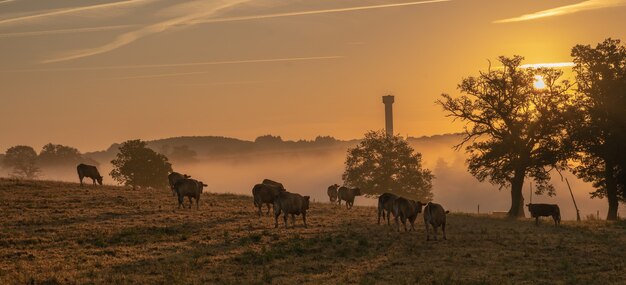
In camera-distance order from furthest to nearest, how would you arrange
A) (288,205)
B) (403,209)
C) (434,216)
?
1. (288,205)
2. (403,209)
3. (434,216)

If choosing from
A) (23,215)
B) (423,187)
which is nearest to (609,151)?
(423,187)

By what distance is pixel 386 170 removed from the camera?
87.6 metres

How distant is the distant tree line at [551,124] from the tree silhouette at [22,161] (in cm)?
12620

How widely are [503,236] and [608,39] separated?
103 ft

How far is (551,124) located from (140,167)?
55502 mm

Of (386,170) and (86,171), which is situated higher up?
(386,170)

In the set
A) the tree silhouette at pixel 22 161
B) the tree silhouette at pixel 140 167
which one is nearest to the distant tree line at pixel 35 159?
the tree silhouette at pixel 22 161

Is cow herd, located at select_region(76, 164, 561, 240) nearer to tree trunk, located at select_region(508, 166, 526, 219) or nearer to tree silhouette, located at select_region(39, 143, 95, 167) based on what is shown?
tree trunk, located at select_region(508, 166, 526, 219)

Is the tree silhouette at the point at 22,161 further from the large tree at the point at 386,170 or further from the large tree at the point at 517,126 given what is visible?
the large tree at the point at 517,126

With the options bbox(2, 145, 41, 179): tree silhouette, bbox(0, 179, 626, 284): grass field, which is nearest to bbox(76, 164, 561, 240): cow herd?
bbox(0, 179, 626, 284): grass field

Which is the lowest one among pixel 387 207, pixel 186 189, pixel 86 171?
pixel 387 207

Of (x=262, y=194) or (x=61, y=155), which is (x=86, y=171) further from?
(x=61, y=155)

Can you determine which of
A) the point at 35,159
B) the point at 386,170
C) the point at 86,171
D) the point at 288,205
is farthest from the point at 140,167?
the point at 35,159

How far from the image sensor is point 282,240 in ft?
103
